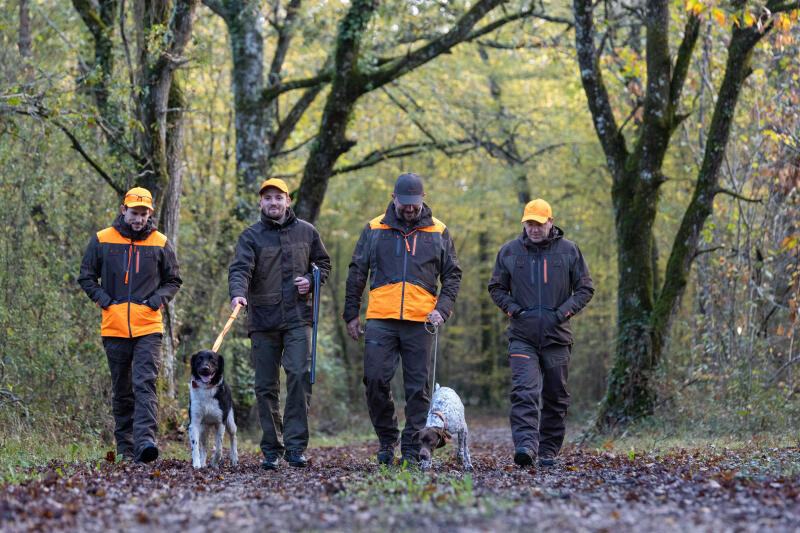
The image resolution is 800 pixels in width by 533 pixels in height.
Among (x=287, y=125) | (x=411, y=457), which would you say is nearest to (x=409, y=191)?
(x=411, y=457)

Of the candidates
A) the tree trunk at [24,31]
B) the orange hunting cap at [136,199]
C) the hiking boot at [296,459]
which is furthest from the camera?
the tree trunk at [24,31]

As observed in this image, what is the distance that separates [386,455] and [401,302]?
1.42 meters

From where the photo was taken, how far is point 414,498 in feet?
18.8

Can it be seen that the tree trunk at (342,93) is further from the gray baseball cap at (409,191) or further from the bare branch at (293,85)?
the gray baseball cap at (409,191)

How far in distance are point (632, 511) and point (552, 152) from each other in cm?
1926

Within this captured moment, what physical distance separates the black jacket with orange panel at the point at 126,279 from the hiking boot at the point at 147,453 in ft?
3.53

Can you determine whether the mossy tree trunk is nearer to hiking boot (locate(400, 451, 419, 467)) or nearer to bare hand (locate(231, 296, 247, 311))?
hiking boot (locate(400, 451, 419, 467))

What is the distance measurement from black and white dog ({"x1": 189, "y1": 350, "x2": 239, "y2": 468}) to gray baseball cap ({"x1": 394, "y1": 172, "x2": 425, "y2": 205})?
223 cm

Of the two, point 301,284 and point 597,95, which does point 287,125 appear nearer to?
point 597,95

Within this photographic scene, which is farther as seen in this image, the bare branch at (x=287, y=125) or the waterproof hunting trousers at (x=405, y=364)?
the bare branch at (x=287, y=125)

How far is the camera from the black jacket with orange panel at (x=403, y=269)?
8367 mm

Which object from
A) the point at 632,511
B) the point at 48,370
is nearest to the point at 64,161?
the point at 48,370

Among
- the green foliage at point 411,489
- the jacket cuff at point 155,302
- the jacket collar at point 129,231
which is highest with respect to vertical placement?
the jacket collar at point 129,231

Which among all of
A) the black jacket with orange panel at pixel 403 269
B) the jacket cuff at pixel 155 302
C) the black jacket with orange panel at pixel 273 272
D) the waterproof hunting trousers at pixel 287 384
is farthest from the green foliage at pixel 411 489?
the jacket cuff at pixel 155 302
